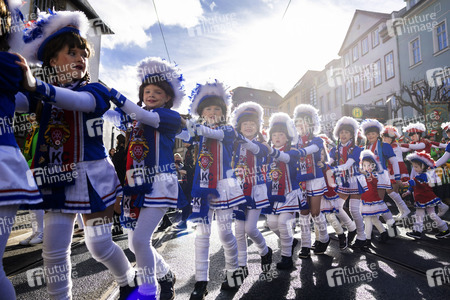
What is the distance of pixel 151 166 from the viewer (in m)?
2.32

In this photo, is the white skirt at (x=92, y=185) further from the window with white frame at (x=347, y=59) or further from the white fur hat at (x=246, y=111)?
the window with white frame at (x=347, y=59)

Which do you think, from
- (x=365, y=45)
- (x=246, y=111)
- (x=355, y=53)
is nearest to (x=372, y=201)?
(x=246, y=111)

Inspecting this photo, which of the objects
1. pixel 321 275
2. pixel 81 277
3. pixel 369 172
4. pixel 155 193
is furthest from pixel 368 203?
pixel 81 277

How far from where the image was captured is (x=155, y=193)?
87.3 inches

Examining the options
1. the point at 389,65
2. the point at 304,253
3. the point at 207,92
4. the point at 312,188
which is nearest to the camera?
the point at 207,92

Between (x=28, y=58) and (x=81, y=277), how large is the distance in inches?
95.8

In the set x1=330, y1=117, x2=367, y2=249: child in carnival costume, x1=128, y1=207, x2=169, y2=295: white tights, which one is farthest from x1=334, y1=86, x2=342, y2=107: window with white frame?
x1=128, y1=207, x2=169, y2=295: white tights

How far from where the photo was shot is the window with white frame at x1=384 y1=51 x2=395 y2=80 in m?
20.8

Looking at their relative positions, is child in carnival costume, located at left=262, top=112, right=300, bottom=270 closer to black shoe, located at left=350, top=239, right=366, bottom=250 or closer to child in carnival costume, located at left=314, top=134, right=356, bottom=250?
child in carnival costume, located at left=314, top=134, right=356, bottom=250

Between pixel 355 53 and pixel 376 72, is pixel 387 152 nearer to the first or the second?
pixel 376 72
